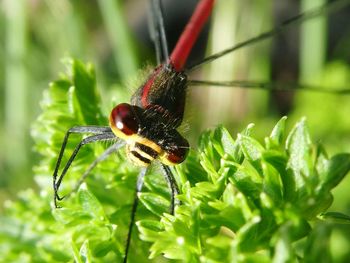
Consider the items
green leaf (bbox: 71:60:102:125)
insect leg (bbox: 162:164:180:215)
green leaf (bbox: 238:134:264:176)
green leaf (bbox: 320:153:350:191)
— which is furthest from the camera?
green leaf (bbox: 71:60:102:125)

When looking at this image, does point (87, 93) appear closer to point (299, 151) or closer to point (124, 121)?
point (124, 121)

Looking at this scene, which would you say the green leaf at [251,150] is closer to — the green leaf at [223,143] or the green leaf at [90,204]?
the green leaf at [223,143]

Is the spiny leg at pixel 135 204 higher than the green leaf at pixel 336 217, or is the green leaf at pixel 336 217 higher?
the spiny leg at pixel 135 204

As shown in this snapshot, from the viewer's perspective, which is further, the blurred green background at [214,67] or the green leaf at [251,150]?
the blurred green background at [214,67]

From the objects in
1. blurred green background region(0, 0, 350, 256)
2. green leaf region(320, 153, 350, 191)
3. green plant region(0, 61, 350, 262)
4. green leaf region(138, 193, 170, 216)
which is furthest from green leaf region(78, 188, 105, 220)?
blurred green background region(0, 0, 350, 256)

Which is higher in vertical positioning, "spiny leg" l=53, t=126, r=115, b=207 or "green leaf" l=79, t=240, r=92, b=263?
"spiny leg" l=53, t=126, r=115, b=207

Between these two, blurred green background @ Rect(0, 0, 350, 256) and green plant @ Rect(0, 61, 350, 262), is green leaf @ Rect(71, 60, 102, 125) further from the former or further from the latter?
blurred green background @ Rect(0, 0, 350, 256)

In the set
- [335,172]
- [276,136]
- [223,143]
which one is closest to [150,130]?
[223,143]

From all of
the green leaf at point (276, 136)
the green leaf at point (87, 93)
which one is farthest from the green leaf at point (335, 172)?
the green leaf at point (87, 93)

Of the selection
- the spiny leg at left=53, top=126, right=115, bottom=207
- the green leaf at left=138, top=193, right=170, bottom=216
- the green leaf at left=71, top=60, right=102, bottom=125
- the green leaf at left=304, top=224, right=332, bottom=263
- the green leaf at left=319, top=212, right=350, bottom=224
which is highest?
the green leaf at left=71, top=60, right=102, bottom=125
